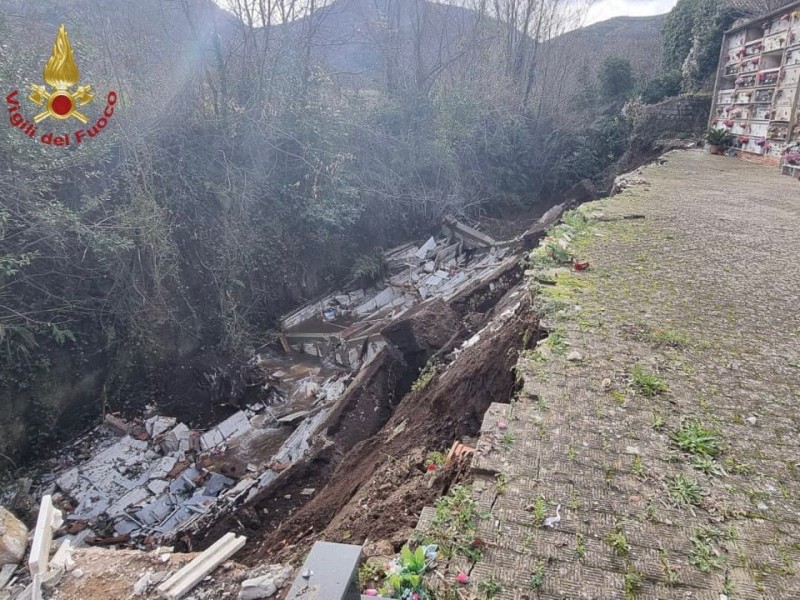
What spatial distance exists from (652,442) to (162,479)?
6003 millimetres

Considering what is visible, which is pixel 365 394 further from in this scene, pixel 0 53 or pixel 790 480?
pixel 0 53

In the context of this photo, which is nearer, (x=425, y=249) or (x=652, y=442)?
(x=652, y=442)

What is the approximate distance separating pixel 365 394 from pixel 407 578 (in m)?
4.57

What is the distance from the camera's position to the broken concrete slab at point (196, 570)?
90.4 inches

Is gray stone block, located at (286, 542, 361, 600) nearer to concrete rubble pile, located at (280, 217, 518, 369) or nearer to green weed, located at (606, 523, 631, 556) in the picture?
green weed, located at (606, 523, 631, 556)

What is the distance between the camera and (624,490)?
6.69 feet

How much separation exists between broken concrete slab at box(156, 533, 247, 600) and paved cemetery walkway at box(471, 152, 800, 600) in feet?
4.93

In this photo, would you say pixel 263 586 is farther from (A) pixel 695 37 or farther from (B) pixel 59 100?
(A) pixel 695 37

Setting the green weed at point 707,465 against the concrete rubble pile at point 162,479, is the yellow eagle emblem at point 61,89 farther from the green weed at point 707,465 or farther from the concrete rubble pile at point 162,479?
the green weed at point 707,465

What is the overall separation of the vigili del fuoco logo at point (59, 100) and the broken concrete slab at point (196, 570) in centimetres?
613

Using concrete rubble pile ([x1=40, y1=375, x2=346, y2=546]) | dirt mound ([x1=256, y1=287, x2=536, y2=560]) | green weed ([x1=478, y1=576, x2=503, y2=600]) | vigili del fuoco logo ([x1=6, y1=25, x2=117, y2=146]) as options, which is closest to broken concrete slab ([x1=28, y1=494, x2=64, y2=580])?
dirt mound ([x1=256, y1=287, x2=536, y2=560])

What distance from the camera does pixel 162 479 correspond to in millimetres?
5980

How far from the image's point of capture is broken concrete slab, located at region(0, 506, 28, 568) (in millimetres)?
2992

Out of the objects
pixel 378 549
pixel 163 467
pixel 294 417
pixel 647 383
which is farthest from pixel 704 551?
pixel 163 467
